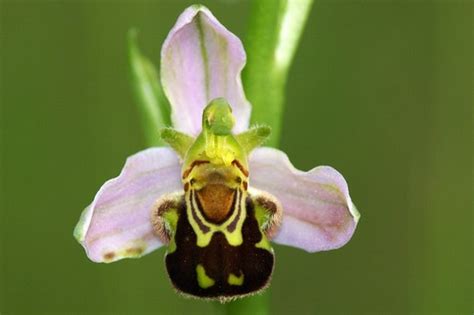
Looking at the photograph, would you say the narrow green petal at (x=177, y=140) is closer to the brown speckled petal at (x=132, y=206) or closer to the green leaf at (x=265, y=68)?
the brown speckled petal at (x=132, y=206)

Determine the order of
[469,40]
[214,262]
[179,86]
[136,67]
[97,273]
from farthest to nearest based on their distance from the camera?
[469,40]
[97,273]
[136,67]
[179,86]
[214,262]

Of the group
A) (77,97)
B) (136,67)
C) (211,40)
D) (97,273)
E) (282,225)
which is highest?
(211,40)

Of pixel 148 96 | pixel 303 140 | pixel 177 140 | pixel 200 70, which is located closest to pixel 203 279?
pixel 177 140

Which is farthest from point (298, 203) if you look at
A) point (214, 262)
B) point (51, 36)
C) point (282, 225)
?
point (51, 36)

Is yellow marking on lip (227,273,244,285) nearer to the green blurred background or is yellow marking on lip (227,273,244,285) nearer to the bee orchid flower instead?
the bee orchid flower

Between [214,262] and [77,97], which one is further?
[77,97]

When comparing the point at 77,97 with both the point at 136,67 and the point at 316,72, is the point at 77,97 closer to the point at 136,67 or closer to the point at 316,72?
the point at 316,72

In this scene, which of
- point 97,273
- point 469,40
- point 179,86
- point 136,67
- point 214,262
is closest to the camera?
point 214,262
